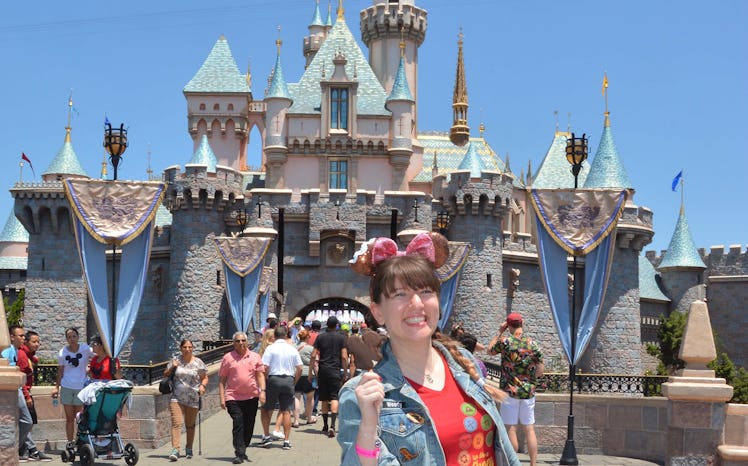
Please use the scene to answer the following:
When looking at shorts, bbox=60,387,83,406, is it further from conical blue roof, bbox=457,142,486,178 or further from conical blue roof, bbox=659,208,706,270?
conical blue roof, bbox=659,208,706,270

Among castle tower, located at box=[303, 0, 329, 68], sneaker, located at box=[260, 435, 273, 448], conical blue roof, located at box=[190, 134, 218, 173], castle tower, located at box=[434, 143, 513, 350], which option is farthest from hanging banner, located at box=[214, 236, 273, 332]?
castle tower, located at box=[303, 0, 329, 68]

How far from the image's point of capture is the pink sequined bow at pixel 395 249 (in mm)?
3641

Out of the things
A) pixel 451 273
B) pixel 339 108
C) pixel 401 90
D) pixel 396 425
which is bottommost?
pixel 396 425

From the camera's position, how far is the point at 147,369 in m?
13.0

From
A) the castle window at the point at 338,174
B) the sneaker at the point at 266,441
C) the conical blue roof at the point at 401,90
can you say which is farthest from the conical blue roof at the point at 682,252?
the sneaker at the point at 266,441

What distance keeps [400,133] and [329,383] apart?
2285cm

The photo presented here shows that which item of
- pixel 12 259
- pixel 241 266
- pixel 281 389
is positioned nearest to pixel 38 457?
pixel 281 389

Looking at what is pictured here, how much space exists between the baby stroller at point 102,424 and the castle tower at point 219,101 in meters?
31.3

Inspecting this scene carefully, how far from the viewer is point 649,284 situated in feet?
129

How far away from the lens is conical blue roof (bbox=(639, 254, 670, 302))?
1510 inches

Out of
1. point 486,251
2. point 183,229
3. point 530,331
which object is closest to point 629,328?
point 530,331

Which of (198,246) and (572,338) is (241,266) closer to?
(198,246)

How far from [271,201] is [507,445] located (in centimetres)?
2802

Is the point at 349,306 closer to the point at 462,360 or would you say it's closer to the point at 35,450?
the point at 35,450
